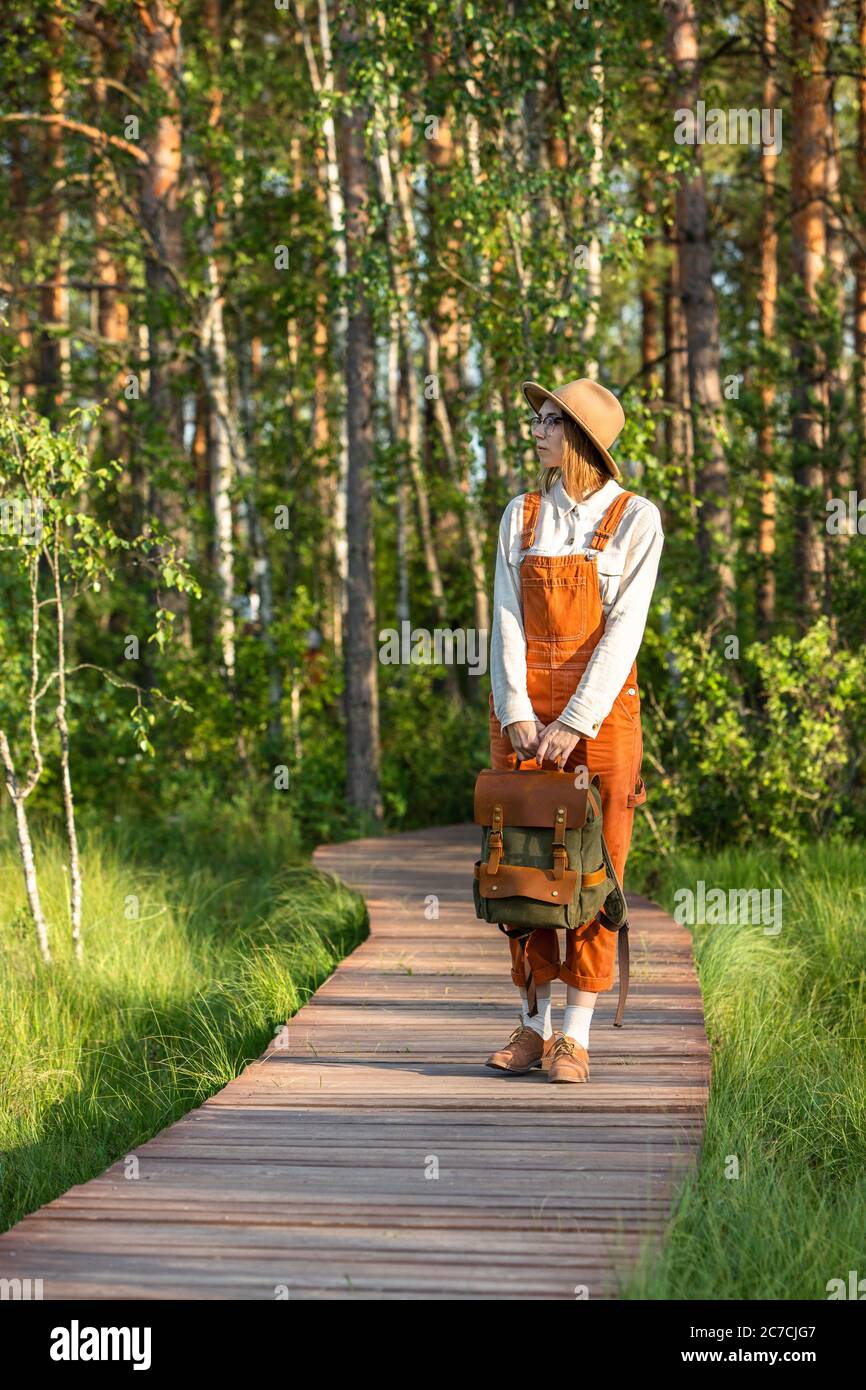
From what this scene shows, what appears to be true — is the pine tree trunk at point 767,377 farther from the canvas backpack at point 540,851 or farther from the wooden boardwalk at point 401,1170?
the canvas backpack at point 540,851

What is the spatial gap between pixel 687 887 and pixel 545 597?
4.34 meters

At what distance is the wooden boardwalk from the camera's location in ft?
10.9

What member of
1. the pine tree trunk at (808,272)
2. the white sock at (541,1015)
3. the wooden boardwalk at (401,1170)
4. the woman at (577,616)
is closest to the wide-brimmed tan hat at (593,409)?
the woman at (577,616)

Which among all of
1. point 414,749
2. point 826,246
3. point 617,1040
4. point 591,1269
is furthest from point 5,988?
point 826,246

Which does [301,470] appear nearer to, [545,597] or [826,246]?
[826,246]

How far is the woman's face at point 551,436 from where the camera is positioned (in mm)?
4570

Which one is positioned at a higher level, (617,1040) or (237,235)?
(237,235)

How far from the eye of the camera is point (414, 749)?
12617 mm

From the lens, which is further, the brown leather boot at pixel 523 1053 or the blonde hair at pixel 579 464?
the brown leather boot at pixel 523 1053

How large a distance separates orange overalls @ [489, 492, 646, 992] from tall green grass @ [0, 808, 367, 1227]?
1.58 m

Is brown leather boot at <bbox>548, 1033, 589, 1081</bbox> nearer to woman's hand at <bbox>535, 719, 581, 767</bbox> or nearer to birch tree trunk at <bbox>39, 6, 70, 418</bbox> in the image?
woman's hand at <bbox>535, 719, 581, 767</bbox>

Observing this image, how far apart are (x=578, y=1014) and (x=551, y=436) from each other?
187 centimetres

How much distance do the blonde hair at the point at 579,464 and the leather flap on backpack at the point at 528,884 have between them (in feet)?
3.84

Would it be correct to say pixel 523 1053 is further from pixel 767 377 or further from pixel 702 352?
pixel 767 377
